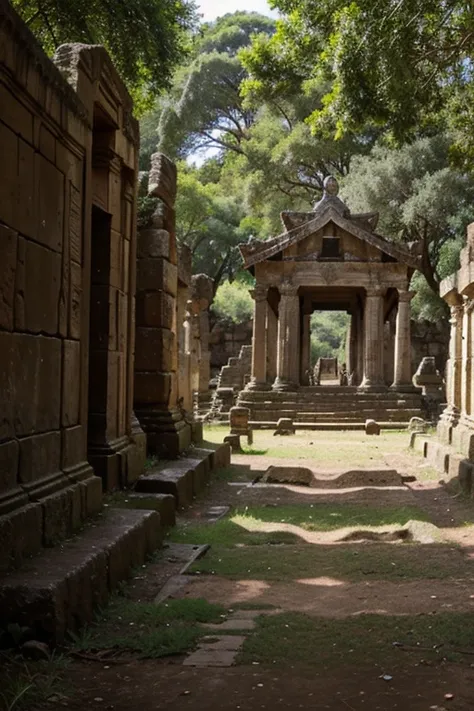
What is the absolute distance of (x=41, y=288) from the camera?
229 inches

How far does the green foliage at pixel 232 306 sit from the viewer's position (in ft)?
137

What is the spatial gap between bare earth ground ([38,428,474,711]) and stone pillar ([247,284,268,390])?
1468 centimetres

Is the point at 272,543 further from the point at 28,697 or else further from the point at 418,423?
the point at 418,423

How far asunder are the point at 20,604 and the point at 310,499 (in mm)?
7072

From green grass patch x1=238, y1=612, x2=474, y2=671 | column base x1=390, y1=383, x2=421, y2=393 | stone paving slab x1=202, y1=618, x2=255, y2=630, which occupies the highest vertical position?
column base x1=390, y1=383, x2=421, y2=393

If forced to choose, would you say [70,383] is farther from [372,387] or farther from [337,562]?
[372,387]

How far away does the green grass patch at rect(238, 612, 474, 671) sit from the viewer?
14.4ft

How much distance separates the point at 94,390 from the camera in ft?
28.5

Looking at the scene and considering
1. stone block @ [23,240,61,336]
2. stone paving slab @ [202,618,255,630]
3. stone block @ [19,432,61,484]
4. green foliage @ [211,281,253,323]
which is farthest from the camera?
green foliage @ [211,281,253,323]

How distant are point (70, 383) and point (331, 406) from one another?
59.3ft

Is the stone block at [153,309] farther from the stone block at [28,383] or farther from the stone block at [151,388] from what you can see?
the stone block at [28,383]

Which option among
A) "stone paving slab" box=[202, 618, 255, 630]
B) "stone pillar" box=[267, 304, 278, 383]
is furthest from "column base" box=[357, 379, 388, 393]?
"stone paving slab" box=[202, 618, 255, 630]

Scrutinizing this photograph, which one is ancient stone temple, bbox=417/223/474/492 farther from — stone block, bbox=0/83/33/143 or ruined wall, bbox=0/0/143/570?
stone block, bbox=0/83/33/143

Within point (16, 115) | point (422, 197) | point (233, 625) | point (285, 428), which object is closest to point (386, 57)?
point (16, 115)
